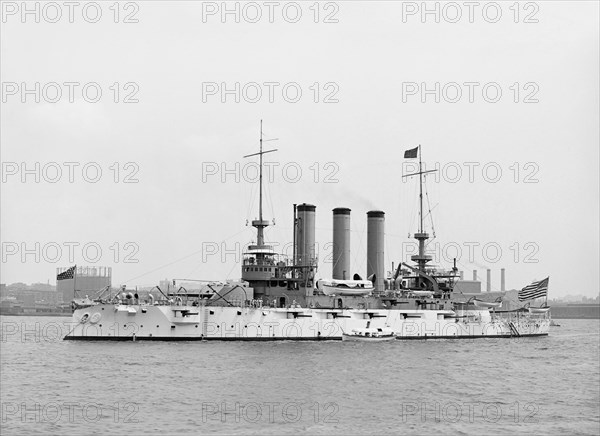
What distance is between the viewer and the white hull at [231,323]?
52.1m

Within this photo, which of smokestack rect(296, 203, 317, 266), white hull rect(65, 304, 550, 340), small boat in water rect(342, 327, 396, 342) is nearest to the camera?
white hull rect(65, 304, 550, 340)

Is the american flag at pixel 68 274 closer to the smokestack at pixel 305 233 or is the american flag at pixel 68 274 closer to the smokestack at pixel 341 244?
the smokestack at pixel 305 233

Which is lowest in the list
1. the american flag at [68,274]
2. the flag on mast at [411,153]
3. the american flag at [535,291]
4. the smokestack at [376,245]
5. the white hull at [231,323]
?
the white hull at [231,323]

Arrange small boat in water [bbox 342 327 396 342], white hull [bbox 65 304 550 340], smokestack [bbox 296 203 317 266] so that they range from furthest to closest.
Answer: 1. smokestack [bbox 296 203 317 266]
2. small boat in water [bbox 342 327 396 342]
3. white hull [bbox 65 304 550 340]

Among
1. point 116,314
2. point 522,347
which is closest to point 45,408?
point 116,314

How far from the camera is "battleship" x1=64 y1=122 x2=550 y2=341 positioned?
52406 mm

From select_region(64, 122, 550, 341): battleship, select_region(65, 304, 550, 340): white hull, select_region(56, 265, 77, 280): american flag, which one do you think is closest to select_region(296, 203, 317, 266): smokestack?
select_region(64, 122, 550, 341): battleship

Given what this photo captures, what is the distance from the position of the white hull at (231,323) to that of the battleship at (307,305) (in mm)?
62

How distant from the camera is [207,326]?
53094 millimetres

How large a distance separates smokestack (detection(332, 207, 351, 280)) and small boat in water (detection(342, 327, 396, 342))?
18.8 feet

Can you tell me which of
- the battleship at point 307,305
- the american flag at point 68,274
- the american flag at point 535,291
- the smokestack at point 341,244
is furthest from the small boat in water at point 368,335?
the american flag at point 68,274

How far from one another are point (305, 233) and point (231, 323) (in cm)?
1162

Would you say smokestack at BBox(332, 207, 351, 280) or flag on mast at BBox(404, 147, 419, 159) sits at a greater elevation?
flag on mast at BBox(404, 147, 419, 159)

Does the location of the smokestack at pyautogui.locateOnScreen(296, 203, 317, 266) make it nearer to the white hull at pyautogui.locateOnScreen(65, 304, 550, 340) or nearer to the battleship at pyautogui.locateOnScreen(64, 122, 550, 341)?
the battleship at pyautogui.locateOnScreen(64, 122, 550, 341)
